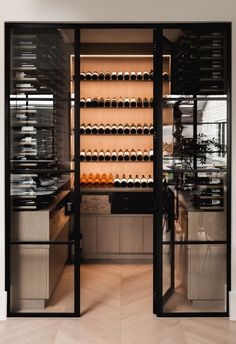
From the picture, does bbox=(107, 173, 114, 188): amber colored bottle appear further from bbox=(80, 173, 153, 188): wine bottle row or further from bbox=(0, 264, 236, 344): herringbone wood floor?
bbox=(0, 264, 236, 344): herringbone wood floor

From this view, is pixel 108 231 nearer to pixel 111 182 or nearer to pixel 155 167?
pixel 111 182

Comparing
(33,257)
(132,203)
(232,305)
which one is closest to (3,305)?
(33,257)

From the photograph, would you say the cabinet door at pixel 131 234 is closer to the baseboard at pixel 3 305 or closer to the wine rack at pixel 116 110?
the wine rack at pixel 116 110

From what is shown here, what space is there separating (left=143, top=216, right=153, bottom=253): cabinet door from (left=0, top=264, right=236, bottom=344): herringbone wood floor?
136 cm

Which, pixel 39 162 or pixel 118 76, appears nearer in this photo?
pixel 39 162

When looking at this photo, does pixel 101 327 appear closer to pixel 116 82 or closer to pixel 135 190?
pixel 135 190

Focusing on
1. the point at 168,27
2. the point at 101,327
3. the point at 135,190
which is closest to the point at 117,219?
the point at 135,190

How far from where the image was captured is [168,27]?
4.51 metres

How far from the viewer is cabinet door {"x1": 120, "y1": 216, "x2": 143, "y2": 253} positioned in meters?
6.67

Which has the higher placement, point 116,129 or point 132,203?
point 116,129

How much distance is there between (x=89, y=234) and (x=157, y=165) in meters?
2.44

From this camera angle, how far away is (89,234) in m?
6.71

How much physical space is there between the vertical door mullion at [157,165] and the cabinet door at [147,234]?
2.02 meters

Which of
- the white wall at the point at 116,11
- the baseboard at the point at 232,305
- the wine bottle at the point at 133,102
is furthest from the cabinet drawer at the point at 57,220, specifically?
the wine bottle at the point at 133,102
